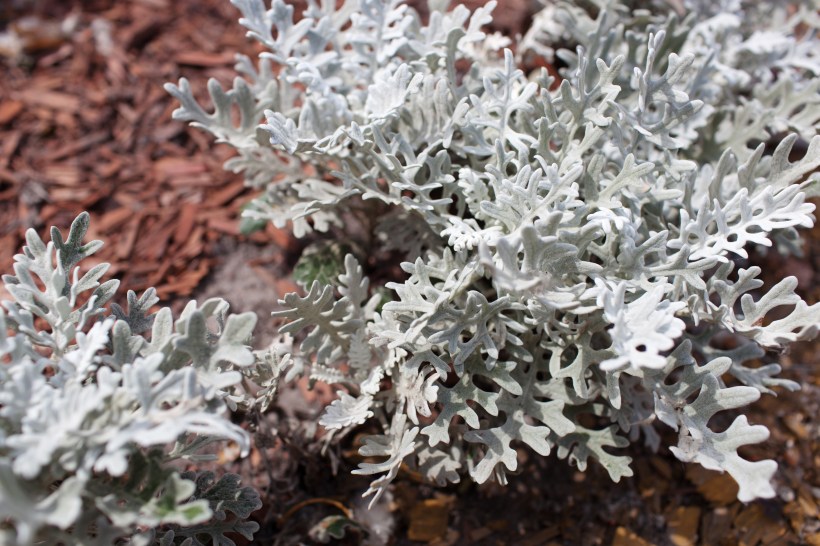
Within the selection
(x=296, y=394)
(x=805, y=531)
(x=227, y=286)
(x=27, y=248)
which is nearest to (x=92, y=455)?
(x=27, y=248)

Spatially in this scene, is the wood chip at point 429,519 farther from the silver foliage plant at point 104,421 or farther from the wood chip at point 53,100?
the wood chip at point 53,100

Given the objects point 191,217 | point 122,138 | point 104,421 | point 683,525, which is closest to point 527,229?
point 104,421

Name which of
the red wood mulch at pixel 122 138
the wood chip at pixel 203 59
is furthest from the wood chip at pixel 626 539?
the wood chip at pixel 203 59

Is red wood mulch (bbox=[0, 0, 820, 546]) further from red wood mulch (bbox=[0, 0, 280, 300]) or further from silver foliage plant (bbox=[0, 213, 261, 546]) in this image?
silver foliage plant (bbox=[0, 213, 261, 546])

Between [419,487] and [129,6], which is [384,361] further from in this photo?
[129,6]

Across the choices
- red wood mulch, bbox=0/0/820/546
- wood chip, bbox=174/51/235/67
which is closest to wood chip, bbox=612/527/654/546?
red wood mulch, bbox=0/0/820/546

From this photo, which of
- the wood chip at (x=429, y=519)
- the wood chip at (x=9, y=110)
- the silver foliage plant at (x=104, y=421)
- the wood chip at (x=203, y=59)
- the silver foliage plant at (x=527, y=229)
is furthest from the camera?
the wood chip at (x=203, y=59)
